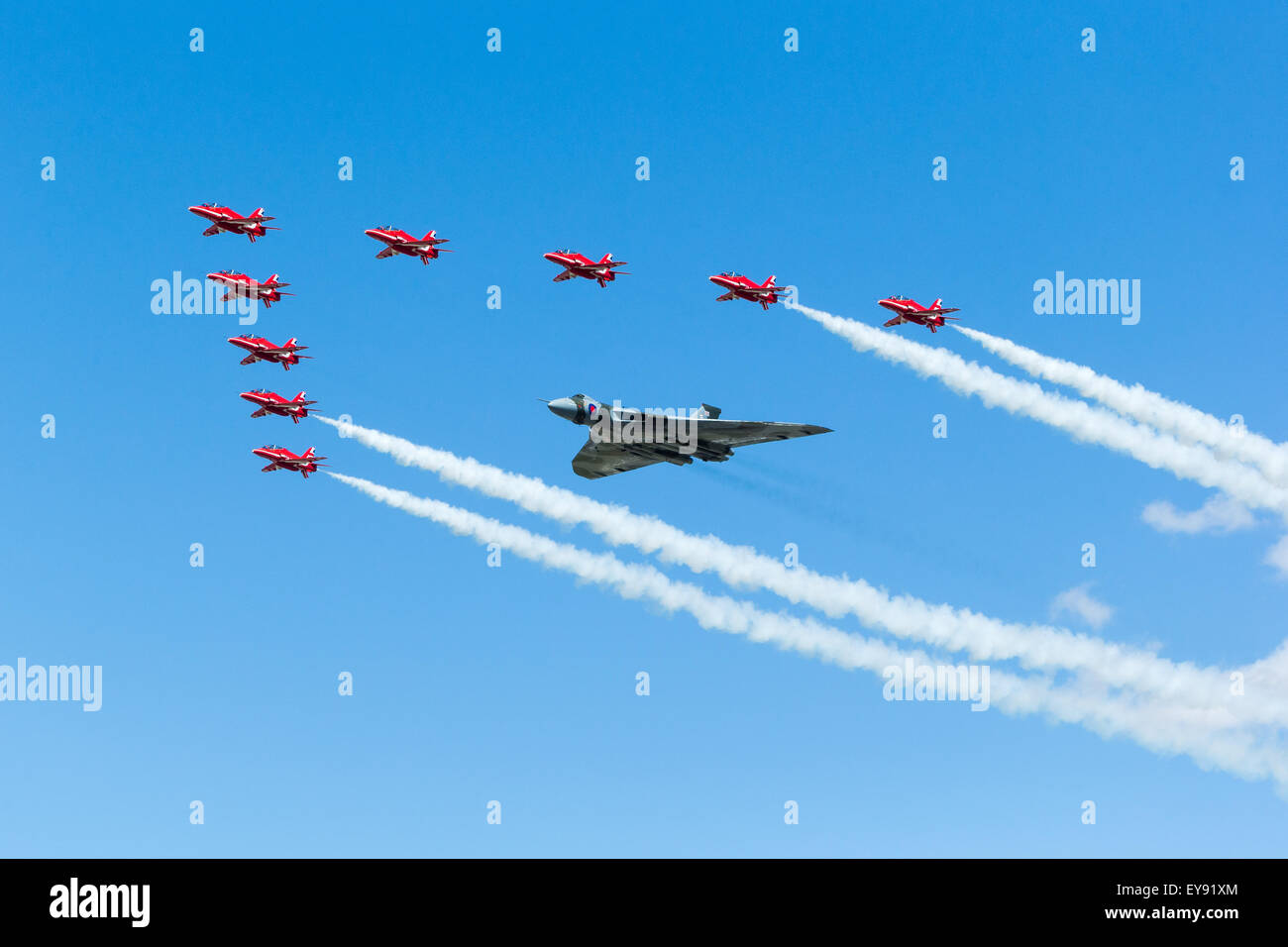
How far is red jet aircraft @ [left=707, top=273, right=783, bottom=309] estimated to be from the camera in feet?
343

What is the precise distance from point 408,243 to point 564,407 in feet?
56.0

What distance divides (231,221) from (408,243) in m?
12.7

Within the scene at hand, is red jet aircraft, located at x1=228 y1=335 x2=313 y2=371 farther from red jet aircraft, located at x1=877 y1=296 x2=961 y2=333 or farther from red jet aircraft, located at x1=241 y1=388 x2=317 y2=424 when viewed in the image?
red jet aircraft, located at x1=877 y1=296 x2=961 y2=333

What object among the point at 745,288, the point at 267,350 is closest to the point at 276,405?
the point at 267,350

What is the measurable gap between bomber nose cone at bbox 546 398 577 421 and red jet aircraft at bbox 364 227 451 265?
1466 cm

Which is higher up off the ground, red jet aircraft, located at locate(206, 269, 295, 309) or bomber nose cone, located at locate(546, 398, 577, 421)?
red jet aircraft, located at locate(206, 269, 295, 309)

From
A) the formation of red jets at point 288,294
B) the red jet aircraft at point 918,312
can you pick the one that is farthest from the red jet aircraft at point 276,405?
the red jet aircraft at point 918,312

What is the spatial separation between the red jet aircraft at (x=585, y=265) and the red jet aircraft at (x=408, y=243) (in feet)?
26.9

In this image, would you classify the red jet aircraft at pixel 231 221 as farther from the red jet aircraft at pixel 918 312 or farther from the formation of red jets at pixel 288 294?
the red jet aircraft at pixel 918 312

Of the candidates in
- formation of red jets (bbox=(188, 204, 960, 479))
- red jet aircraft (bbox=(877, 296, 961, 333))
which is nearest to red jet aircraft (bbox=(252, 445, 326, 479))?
formation of red jets (bbox=(188, 204, 960, 479))

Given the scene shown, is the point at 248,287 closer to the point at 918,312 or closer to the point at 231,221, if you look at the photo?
the point at 231,221

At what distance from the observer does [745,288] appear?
343 feet

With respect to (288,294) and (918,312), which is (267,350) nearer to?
(288,294)

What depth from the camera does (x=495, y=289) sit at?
102375 millimetres
